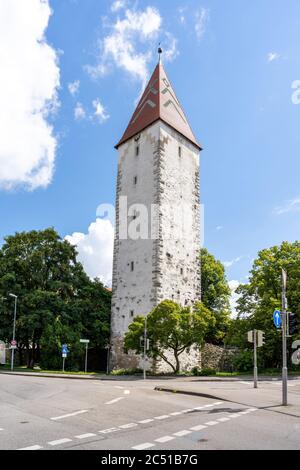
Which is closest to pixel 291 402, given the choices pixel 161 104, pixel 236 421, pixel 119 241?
pixel 236 421

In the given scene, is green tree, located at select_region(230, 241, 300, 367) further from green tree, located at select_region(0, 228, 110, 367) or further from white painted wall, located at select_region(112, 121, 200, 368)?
green tree, located at select_region(0, 228, 110, 367)

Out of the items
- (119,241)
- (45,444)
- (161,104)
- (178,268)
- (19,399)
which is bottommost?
(19,399)

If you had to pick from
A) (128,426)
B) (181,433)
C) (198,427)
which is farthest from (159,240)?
(181,433)

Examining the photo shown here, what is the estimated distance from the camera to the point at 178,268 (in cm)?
3634

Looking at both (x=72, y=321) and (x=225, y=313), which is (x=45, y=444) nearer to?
(x=72, y=321)

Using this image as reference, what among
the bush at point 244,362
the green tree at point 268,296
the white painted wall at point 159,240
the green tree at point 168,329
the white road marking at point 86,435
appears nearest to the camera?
the white road marking at point 86,435

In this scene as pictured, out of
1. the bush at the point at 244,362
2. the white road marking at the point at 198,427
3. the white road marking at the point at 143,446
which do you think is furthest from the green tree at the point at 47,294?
the white road marking at the point at 143,446

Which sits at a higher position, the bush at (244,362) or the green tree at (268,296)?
the green tree at (268,296)

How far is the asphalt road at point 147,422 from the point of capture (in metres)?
7.13

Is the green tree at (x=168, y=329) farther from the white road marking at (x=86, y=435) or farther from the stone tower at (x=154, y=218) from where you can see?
the white road marking at (x=86, y=435)

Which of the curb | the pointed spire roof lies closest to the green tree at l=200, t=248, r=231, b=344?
the pointed spire roof

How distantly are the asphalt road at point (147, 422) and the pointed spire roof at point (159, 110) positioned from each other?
29.0 m
